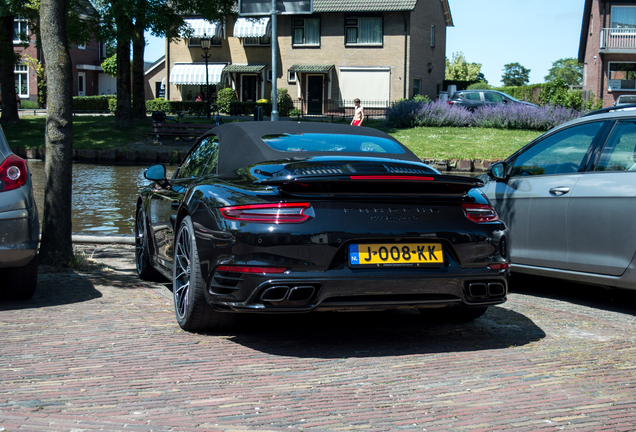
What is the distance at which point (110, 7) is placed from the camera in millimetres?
24250

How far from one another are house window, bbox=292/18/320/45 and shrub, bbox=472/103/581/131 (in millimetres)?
18459

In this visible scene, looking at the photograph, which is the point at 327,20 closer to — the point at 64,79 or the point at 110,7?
the point at 110,7

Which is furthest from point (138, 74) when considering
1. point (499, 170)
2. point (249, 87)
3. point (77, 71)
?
point (77, 71)

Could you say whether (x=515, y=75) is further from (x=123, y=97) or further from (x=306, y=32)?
(x=123, y=97)

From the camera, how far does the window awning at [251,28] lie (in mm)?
45469

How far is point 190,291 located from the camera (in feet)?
14.0

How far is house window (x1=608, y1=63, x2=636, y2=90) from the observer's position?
4550cm

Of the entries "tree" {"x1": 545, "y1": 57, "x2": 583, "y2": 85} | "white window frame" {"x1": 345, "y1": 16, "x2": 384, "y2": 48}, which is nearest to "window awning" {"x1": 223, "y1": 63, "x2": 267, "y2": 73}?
"white window frame" {"x1": 345, "y1": 16, "x2": 384, "y2": 48}

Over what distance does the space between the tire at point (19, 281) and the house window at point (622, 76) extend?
152ft

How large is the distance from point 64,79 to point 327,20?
4030 cm

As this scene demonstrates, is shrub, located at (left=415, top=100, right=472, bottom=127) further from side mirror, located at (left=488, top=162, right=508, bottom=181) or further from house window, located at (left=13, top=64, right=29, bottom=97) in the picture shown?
house window, located at (left=13, top=64, right=29, bottom=97)

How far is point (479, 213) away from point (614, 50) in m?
45.5

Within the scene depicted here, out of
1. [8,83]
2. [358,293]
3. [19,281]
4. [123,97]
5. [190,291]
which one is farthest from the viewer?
[8,83]

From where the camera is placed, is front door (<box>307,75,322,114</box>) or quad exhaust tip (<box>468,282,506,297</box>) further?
front door (<box>307,75,322,114</box>)
